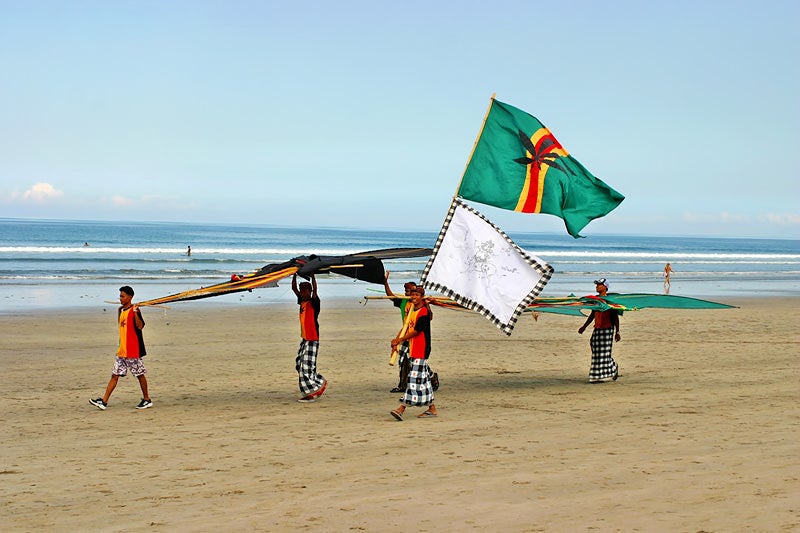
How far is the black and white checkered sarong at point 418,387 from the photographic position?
10.3 m

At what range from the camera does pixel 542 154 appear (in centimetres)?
1184

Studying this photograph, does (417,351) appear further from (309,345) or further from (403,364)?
(403,364)

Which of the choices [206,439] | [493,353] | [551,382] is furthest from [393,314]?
[206,439]

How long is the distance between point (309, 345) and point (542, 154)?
4068mm

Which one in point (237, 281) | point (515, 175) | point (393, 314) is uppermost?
point (515, 175)

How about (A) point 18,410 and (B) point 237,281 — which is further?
Answer: (B) point 237,281

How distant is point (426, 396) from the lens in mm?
10367

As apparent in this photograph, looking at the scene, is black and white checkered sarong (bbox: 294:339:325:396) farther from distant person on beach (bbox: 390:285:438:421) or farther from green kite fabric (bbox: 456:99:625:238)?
green kite fabric (bbox: 456:99:625:238)

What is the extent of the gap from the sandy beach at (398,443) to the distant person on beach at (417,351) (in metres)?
0.25

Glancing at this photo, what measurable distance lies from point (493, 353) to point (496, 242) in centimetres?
636

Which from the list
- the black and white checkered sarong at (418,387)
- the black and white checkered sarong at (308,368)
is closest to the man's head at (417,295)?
the black and white checkered sarong at (418,387)

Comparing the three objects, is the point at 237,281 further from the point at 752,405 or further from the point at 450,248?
the point at 752,405

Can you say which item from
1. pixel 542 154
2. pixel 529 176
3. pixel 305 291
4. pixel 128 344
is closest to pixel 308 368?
pixel 305 291

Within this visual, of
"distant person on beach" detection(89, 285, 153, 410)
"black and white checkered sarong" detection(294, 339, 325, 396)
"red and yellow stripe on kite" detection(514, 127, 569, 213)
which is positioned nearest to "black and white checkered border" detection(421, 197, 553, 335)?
"red and yellow stripe on kite" detection(514, 127, 569, 213)
